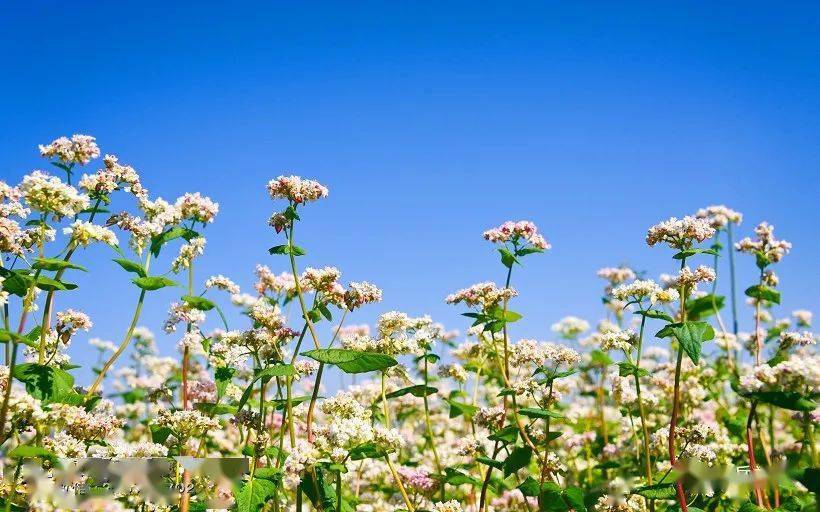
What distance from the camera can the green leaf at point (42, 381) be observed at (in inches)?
184

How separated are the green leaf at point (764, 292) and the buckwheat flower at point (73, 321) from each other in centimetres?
807

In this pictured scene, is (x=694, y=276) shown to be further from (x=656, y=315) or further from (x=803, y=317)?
(x=803, y=317)

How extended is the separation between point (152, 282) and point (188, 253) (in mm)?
1128

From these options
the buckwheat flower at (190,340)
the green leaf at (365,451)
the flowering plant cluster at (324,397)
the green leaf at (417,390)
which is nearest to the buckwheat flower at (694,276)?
the flowering plant cluster at (324,397)

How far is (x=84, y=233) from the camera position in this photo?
17.2ft

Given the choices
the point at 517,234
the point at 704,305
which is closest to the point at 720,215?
the point at 704,305

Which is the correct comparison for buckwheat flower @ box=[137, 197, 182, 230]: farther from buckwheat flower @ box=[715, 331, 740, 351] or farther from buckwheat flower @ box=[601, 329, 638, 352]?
buckwheat flower @ box=[715, 331, 740, 351]

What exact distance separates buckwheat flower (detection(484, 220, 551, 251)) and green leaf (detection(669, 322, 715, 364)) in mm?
2014

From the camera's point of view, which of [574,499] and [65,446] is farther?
[574,499]

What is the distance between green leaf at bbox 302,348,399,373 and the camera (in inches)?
198

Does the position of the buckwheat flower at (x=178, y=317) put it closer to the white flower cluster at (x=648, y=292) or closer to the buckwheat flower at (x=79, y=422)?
the buckwheat flower at (x=79, y=422)

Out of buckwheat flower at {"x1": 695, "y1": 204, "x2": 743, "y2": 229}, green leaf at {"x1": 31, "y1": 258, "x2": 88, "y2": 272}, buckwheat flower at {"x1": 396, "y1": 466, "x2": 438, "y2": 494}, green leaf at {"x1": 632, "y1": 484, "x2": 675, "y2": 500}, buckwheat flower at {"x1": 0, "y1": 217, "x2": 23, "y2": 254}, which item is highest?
buckwheat flower at {"x1": 695, "y1": 204, "x2": 743, "y2": 229}

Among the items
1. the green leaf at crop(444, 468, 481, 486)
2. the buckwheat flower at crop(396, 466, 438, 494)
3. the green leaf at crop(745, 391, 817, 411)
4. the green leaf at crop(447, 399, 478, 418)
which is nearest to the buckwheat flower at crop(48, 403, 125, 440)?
the buckwheat flower at crop(396, 466, 438, 494)

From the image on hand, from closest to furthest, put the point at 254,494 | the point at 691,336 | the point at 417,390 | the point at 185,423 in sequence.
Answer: the point at 254,494
the point at 691,336
the point at 185,423
the point at 417,390
